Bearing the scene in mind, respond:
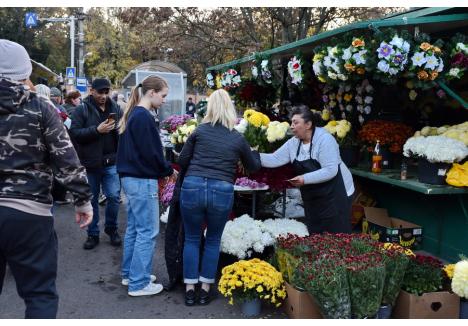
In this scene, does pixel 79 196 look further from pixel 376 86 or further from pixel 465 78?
pixel 465 78

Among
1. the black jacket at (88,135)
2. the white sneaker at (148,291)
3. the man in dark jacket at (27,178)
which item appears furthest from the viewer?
the black jacket at (88,135)

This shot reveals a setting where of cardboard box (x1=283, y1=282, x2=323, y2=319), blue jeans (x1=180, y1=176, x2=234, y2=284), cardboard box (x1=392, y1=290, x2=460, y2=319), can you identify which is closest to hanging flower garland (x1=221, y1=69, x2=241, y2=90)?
blue jeans (x1=180, y1=176, x2=234, y2=284)

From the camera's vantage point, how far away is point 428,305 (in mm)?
3496

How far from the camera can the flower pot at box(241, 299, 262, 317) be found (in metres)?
3.71

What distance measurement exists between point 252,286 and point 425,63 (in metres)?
2.37

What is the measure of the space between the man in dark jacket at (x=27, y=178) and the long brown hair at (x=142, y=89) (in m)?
1.28

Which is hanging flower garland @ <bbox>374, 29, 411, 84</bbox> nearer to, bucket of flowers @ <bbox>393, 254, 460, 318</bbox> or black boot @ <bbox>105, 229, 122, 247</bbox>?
bucket of flowers @ <bbox>393, 254, 460, 318</bbox>

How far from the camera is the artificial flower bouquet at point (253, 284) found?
362cm

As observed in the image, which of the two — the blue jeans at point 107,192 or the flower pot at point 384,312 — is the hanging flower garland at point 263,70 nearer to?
the blue jeans at point 107,192

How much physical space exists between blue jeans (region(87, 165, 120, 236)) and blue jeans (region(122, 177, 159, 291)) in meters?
1.28

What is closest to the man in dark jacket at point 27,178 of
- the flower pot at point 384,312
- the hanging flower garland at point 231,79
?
the flower pot at point 384,312

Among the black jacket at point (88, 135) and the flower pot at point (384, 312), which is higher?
the black jacket at point (88, 135)

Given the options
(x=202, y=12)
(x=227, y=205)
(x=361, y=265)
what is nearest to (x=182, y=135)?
(x=227, y=205)

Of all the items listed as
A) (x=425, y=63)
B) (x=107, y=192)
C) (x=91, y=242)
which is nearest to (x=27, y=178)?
(x=107, y=192)
